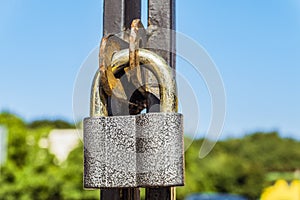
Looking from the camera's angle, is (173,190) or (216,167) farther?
(216,167)

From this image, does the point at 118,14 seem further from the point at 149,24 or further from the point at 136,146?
the point at 136,146

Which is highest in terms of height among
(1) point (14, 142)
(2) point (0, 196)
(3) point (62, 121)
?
(3) point (62, 121)

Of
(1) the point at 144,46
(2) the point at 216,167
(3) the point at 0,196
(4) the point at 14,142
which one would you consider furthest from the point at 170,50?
(2) the point at 216,167

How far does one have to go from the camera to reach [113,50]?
47 cm

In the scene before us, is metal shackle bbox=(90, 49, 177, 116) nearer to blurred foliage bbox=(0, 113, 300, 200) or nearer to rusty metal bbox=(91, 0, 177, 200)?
rusty metal bbox=(91, 0, 177, 200)

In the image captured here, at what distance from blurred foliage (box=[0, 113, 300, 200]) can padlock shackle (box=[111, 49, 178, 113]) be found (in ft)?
16.0

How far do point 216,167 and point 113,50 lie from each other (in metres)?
12.1

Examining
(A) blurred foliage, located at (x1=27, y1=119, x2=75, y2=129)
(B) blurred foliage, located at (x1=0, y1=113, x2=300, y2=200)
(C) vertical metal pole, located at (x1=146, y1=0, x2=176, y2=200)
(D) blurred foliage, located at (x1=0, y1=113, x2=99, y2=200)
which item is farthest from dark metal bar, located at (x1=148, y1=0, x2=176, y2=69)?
(A) blurred foliage, located at (x1=27, y1=119, x2=75, y2=129)

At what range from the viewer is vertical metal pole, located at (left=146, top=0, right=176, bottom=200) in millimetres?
482

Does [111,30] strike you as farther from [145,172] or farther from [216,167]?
[216,167]

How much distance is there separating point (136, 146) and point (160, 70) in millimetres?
65

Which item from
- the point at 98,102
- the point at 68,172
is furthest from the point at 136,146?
the point at 68,172

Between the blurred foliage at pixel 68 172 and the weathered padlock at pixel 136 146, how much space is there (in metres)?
4.87

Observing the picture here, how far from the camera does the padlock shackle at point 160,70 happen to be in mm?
463
